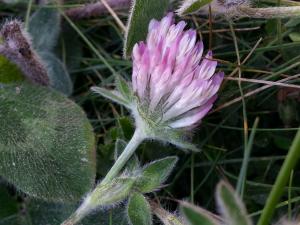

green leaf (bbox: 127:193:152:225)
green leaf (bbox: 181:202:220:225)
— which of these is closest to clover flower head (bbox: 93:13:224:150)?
green leaf (bbox: 127:193:152:225)

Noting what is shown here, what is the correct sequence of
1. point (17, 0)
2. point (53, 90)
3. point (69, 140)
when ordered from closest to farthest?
point (69, 140) < point (53, 90) < point (17, 0)

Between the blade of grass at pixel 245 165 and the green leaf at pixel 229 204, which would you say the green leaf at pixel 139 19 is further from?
the green leaf at pixel 229 204

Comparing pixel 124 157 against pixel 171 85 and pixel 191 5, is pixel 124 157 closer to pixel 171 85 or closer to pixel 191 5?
pixel 171 85

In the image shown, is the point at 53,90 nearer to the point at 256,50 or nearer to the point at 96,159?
the point at 96,159

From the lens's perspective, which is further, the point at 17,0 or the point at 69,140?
the point at 17,0

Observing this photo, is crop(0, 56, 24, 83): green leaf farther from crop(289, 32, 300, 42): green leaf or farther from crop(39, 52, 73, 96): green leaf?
crop(289, 32, 300, 42): green leaf

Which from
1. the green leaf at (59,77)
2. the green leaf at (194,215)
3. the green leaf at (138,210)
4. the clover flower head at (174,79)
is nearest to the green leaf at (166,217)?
the green leaf at (138,210)

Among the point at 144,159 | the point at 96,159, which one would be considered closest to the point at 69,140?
the point at 96,159
